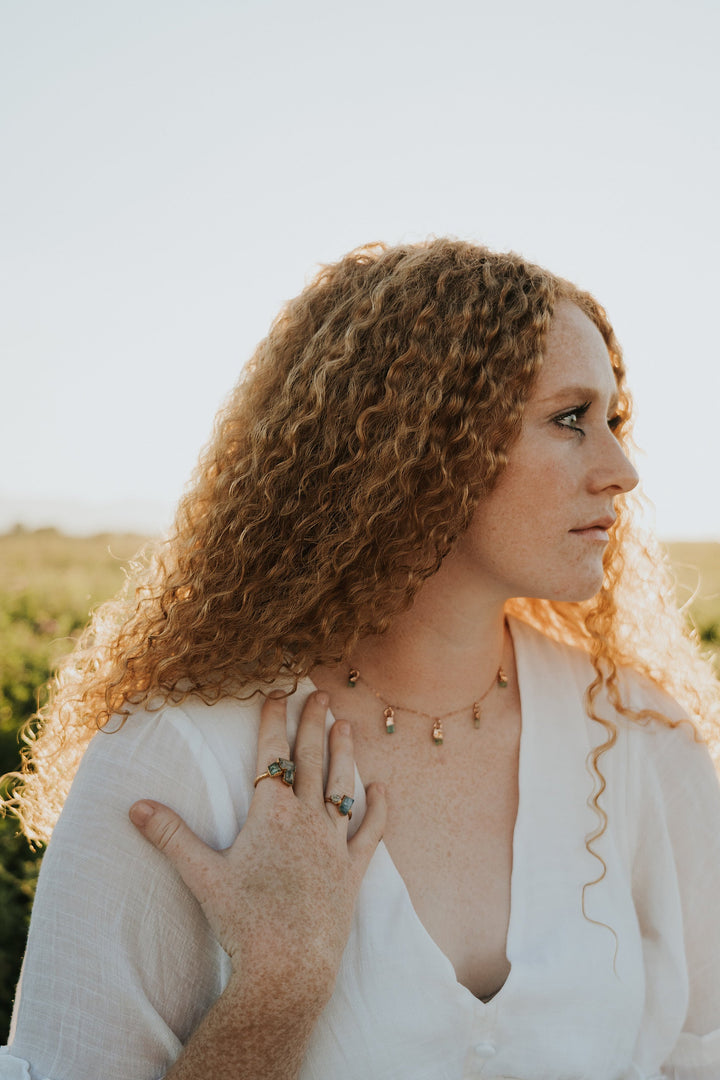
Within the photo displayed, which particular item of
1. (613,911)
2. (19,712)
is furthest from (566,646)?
(19,712)

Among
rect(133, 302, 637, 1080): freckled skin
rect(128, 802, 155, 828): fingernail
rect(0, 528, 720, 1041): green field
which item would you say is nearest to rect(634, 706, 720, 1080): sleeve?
rect(133, 302, 637, 1080): freckled skin

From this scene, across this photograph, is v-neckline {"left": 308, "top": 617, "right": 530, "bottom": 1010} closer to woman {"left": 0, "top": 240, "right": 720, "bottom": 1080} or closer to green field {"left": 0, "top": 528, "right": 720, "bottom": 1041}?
woman {"left": 0, "top": 240, "right": 720, "bottom": 1080}

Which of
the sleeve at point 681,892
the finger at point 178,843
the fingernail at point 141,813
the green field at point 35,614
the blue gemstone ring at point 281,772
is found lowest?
the green field at point 35,614

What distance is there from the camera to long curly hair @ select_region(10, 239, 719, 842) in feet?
6.88

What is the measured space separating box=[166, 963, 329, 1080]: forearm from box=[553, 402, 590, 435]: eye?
4.53 ft

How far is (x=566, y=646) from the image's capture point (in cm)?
265

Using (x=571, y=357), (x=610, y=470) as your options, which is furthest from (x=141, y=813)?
(x=571, y=357)

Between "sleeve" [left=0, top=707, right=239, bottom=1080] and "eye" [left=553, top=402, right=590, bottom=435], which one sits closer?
"sleeve" [left=0, top=707, right=239, bottom=1080]

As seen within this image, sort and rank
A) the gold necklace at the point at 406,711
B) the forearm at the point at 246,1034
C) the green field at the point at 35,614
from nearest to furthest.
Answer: the forearm at the point at 246,1034 < the gold necklace at the point at 406,711 < the green field at the point at 35,614

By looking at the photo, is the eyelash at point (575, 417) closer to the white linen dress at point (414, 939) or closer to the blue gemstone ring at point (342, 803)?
the white linen dress at point (414, 939)

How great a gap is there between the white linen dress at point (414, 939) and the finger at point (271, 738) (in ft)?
0.13

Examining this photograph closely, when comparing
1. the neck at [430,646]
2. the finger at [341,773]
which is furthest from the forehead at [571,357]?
the finger at [341,773]

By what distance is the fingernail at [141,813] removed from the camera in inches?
72.9

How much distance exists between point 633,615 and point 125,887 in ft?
5.52
